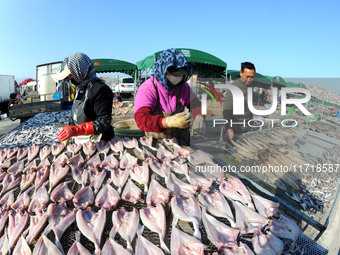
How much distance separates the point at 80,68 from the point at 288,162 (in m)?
2.21

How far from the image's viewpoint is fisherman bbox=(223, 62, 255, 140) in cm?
183

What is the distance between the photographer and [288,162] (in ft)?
6.70

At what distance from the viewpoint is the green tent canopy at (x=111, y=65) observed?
14.8m

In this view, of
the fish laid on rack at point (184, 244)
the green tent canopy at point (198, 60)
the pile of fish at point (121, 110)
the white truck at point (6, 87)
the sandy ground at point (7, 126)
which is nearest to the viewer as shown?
the fish laid on rack at point (184, 244)

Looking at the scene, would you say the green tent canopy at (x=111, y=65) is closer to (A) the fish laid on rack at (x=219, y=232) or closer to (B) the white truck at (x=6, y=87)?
(B) the white truck at (x=6, y=87)

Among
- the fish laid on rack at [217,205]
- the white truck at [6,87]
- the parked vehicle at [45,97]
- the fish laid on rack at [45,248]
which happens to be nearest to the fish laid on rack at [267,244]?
the fish laid on rack at [217,205]

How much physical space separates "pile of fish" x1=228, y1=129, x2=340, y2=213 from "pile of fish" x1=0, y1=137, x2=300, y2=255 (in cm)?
69

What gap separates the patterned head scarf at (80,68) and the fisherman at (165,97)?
580mm

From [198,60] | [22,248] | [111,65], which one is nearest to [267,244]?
[22,248]

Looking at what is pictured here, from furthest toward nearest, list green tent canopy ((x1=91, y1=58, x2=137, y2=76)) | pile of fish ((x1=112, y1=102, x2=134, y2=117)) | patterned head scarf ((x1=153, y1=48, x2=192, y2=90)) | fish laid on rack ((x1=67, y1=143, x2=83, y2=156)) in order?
green tent canopy ((x1=91, y1=58, x2=137, y2=76)) → pile of fish ((x1=112, y1=102, x2=134, y2=117)) → patterned head scarf ((x1=153, y1=48, x2=192, y2=90)) → fish laid on rack ((x1=67, y1=143, x2=83, y2=156))

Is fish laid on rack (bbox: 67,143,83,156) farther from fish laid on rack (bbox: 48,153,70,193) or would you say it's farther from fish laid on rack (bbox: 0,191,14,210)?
fish laid on rack (bbox: 0,191,14,210)

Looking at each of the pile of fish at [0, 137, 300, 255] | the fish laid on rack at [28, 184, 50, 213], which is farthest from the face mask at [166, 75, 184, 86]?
the fish laid on rack at [28, 184, 50, 213]

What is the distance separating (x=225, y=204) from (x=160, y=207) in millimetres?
351

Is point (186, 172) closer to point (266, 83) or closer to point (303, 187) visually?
point (266, 83)
